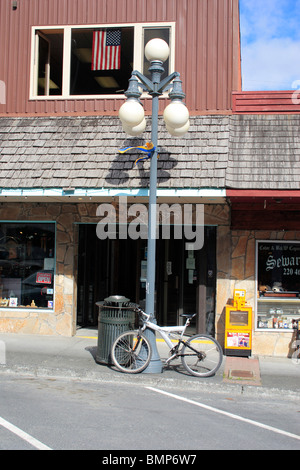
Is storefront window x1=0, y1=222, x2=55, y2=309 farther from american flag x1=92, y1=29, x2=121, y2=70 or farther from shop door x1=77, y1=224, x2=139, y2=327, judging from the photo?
american flag x1=92, y1=29, x2=121, y2=70

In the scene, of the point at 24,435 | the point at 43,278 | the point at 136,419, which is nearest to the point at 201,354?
the point at 136,419

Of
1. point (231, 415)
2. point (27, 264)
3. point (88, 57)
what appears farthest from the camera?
point (88, 57)

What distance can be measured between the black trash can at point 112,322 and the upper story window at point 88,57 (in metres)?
4.96

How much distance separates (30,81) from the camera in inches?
417

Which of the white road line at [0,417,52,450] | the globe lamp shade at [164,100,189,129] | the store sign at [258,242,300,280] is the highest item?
the globe lamp shade at [164,100,189,129]

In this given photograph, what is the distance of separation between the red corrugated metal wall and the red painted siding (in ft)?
0.77

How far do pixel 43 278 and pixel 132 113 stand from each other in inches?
175

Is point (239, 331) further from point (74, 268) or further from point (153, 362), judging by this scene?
point (74, 268)

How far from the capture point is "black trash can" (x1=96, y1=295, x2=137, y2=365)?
7699 millimetres

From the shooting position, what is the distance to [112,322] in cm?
770

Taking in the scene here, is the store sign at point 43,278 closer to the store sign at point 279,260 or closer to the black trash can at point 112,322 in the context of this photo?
the black trash can at point 112,322

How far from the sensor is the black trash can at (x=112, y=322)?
7.70 metres

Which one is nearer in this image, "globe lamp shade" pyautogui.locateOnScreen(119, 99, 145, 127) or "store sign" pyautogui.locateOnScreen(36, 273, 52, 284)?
"globe lamp shade" pyautogui.locateOnScreen(119, 99, 145, 127)

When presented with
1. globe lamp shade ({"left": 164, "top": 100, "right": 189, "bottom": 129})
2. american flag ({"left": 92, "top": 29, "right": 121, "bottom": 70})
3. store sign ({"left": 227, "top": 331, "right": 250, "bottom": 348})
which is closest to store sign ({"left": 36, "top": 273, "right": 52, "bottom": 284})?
store sign ({"left": 227, "top": 331, "right": 250, "bottom": 348})
